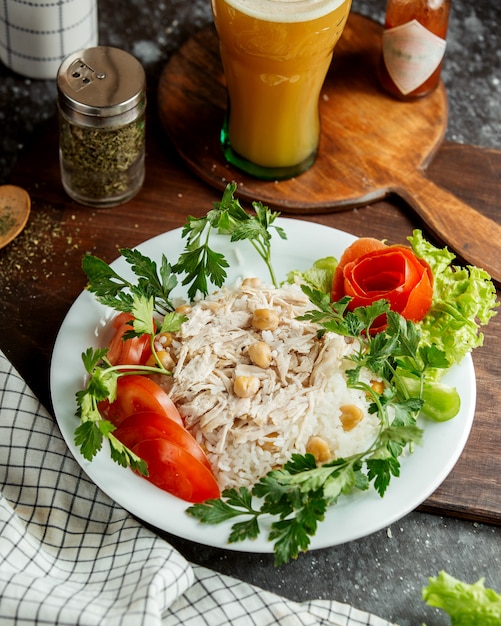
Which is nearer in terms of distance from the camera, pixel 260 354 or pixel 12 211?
pixel 260 354

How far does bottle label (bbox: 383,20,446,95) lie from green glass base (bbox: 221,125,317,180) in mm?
446

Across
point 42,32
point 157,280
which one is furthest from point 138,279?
point 42,32

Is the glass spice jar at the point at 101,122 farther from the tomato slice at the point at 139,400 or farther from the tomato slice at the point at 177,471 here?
the tomato slice at the point at 177,471

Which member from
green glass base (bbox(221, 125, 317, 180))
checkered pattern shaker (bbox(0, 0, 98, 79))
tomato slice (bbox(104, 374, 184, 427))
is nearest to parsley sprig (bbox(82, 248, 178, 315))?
tomato slice (bbox(104, 374, 184, 427))

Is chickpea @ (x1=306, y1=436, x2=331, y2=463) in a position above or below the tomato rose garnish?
below

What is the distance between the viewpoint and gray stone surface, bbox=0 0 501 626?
2.30m

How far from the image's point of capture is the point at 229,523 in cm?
216

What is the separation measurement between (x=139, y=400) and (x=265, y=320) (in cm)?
40

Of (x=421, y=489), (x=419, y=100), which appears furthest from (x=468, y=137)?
(x=421, y=489)

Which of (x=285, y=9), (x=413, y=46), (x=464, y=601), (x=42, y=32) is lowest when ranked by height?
(x=464, y=601)

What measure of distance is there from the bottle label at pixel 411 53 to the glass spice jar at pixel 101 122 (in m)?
0.94

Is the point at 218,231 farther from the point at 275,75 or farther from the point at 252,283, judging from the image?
the point at 275,75

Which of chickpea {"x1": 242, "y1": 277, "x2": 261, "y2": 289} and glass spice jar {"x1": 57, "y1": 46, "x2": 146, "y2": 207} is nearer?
chickpea {"x1": 242, "y1": 277, "x2": 261, "y2": 289}

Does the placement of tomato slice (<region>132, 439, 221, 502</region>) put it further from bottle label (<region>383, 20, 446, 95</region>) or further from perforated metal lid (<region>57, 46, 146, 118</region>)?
bottle label (<region>383, 20, 446, 95</region>)
